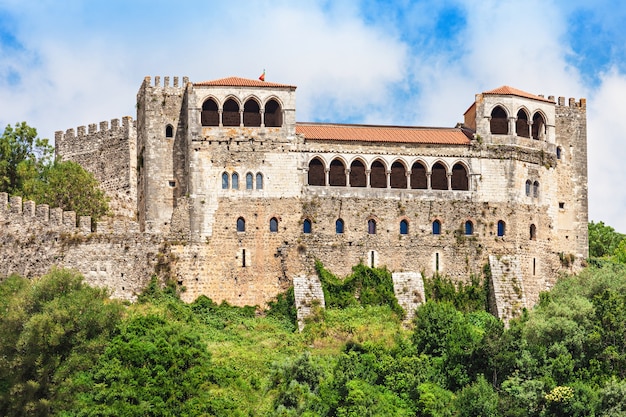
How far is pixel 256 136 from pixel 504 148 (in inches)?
504

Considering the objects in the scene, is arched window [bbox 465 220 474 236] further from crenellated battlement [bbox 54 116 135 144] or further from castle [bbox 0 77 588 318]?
crenellated battlement [bbox 54 116 135 144]

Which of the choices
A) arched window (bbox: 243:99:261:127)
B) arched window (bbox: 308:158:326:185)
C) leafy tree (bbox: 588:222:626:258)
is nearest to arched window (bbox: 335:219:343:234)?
arched window (bbox: 308:158:326:185)

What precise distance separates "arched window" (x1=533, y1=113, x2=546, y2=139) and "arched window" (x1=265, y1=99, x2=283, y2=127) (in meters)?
13.7

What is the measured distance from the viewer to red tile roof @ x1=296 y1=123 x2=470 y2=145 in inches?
2717

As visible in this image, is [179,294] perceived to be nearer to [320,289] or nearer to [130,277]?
[130,277]

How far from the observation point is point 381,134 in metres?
69.9

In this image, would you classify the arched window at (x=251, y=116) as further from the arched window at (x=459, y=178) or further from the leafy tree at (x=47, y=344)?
the leafy tree at (x=47, y=344)

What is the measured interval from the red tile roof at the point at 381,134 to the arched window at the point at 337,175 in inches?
71.8

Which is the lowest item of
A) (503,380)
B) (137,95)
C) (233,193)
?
(503,380)

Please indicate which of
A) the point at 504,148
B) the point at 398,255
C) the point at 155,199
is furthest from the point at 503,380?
the point at 155,199

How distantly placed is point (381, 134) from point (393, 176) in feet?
8.82

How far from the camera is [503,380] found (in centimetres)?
5856

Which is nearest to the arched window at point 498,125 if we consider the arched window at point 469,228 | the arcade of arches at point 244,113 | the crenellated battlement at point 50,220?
the arched window at point 469,228

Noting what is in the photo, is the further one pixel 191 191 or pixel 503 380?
pixel 191 191
